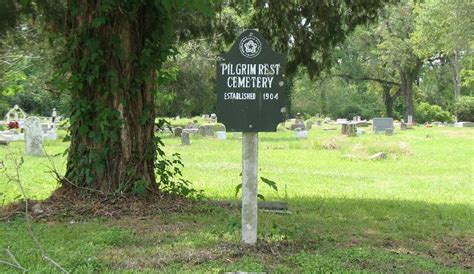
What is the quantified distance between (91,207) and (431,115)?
55.7 meters

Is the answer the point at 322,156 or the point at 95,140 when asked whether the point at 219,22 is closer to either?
the point at 95,140

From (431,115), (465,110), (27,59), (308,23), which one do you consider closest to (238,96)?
(308,23)

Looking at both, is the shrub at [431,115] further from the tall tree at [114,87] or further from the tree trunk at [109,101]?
the tree trunk at [109,101]

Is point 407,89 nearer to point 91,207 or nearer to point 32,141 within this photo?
point 32,141

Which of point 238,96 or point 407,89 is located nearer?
point 238,96

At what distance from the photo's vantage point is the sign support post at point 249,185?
4930 mm

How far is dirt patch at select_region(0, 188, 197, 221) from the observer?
6.30m

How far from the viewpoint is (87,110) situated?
6.64 m

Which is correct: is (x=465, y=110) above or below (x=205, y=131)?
above

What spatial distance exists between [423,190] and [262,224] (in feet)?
21.5

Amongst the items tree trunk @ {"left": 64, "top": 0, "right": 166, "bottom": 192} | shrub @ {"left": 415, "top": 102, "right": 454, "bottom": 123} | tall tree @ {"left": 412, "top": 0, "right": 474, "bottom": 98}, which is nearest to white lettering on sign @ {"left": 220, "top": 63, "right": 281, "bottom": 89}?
tree trunk @ {"left": 64, "top": 0, "right": 166, "bottom": 192}

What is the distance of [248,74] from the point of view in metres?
4.88

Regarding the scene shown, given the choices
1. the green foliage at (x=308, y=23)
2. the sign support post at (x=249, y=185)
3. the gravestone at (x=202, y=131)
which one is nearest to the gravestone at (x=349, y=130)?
the gravestone at (x=202, y=131)

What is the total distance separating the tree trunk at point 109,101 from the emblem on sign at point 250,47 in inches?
83.8
